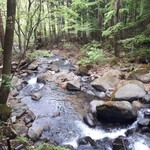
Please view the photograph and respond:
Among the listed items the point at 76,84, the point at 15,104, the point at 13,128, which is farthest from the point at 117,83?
the point at 13,128

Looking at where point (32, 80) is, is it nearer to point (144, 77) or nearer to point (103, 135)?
point (144, 77)

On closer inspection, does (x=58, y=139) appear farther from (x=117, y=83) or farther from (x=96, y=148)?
(x=117, y=83)

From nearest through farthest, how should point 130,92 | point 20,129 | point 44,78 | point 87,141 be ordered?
point 87,141 → point 20,129 → point 130,92 → point 44,78

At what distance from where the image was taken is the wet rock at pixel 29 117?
829 centimetres

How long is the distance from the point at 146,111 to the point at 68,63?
941 cm

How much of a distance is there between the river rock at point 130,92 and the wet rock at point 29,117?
10.9 ft

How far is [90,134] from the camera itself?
7797 mm

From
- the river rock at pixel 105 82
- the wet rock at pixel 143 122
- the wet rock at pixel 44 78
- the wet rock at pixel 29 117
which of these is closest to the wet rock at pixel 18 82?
the wet rock at pixel 44 78

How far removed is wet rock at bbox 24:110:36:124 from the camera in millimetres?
8289

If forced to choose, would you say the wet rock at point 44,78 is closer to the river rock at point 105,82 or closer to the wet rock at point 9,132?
the river rock at point 105,82

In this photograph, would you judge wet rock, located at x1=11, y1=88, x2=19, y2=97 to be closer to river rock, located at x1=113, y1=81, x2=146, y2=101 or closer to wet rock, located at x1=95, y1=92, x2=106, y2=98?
wet rock, located at x1=95, y1=92, x2=106, y2=98

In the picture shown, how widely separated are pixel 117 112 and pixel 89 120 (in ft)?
3.32

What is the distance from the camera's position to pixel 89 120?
8359 millimetres

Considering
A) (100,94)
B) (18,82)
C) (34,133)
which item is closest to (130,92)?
(100,94)
